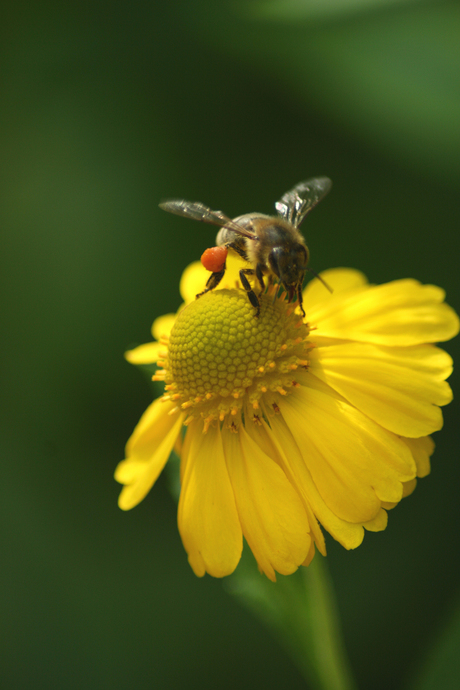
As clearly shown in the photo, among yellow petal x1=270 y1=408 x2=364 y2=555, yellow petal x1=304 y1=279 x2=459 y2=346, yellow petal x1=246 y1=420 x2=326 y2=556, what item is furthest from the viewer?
yellow petal x1=304 y1=279 x2=459 y2=346

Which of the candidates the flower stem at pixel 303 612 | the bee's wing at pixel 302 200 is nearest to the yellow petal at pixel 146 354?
the bee's wing at pixel 302 200

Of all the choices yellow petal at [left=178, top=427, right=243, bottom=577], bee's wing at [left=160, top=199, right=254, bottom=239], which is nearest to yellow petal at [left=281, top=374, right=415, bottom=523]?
yellow petal at [left=178, top=427, right=243, bottom=577]

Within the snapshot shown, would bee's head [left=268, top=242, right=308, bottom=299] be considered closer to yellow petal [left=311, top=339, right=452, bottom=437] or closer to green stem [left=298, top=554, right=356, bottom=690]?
yellow petal [left=311, top=339, right=452, bottom=437]

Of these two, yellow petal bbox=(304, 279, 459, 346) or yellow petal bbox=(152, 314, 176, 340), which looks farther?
yellow petal bbox=(152, 314, 176, 340)

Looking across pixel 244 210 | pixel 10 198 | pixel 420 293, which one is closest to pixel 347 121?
pixel 244 210

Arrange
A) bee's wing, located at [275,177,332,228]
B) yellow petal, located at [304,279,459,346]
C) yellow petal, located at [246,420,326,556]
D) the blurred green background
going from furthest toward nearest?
the blurred green background
bee's wing, located at [275,177,332,228]
yellow petal, located at [304,279,459,346]
yellow petal, located at [246,420,326,556]

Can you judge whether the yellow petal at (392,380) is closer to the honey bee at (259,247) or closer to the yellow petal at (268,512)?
the honey bee at (259,247)
